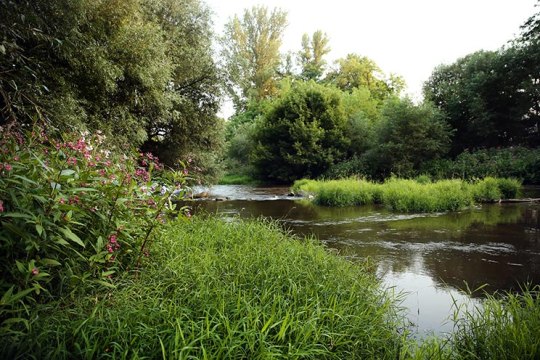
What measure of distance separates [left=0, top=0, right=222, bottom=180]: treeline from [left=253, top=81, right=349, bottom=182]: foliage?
1133cm

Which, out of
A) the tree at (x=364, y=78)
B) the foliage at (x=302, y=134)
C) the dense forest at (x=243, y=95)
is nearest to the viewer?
the dense forest at (x=243, y=95)

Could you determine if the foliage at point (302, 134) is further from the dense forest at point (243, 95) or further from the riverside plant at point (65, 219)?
the riverside plant at point (65, 219)

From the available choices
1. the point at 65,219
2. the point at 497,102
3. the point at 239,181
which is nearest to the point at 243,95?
the point at 239,181

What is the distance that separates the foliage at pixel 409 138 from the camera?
21.5 metres

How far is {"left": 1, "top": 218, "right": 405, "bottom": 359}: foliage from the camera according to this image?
2223 millimetres

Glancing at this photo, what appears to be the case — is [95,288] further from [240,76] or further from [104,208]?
[240,76]

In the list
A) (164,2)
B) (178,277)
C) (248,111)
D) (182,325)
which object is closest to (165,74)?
(164,2)

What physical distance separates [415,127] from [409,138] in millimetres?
704

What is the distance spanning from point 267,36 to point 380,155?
80.7 ft

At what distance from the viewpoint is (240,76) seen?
49.4 feet

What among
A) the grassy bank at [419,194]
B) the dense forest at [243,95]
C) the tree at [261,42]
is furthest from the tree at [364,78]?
the grassy bank at [419,194]

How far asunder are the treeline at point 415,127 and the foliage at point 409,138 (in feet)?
0.18

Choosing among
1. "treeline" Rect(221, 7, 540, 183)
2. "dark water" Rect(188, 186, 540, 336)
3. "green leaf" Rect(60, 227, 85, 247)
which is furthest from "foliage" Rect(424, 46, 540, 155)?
"green leaf" Rect(60, 227, 85, 247)

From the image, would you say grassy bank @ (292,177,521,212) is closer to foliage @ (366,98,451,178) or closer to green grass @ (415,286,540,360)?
foliage @ (366,98,451,178)
